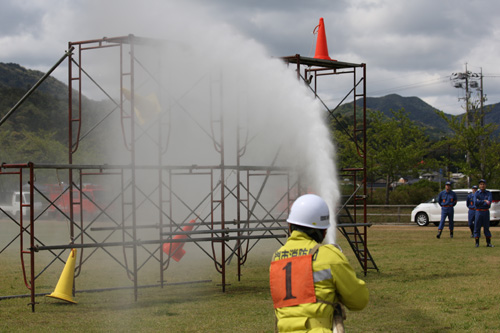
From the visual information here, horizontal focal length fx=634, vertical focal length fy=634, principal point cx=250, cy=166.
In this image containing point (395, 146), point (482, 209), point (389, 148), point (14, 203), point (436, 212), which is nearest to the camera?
point (482, 209)

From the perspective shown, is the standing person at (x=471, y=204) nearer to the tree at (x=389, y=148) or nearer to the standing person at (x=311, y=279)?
the standing person at (x=311, y=279)

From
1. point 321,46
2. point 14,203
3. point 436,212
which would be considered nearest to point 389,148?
point 436,212

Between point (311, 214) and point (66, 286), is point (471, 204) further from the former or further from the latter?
point (311, 214)

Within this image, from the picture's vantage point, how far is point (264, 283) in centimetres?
1264

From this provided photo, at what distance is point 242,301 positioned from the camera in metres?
10.6

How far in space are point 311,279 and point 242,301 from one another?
6.84 meters

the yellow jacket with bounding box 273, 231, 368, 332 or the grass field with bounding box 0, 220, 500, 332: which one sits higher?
the yellow jacket with bounding box 273, 231, 368, 332

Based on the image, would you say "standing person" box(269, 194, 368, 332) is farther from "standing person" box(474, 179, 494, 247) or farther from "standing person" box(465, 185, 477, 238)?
"standing person" box(465, 185, 477, 238)

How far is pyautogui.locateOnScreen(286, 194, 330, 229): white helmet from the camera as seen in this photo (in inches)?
163

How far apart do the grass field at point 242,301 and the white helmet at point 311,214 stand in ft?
15.1

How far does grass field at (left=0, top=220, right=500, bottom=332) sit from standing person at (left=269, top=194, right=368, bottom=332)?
4.50 m

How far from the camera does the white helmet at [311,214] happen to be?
414cm

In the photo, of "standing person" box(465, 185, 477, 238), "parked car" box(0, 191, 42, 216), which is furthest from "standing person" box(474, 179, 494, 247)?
"parked car" box(0, 191, 42, 216)

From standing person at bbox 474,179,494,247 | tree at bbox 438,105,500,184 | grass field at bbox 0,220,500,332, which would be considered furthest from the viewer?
tree at bbox 438,105,500,184
